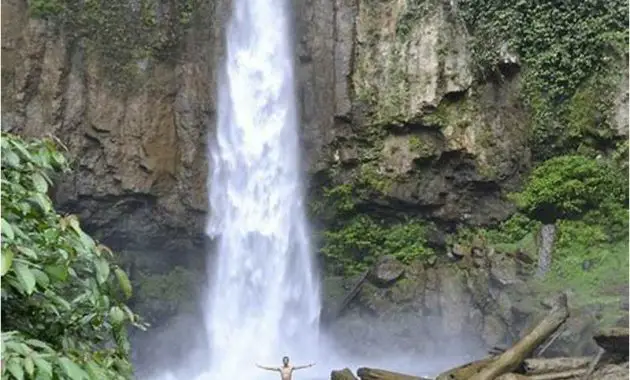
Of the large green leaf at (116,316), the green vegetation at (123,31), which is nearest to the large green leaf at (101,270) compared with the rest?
the large green leaf at (116,316)

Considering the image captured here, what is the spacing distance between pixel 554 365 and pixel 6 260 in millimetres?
6346

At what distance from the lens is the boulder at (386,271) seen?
1300 centimetres

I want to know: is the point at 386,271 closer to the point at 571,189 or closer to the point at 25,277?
the point at 571,189

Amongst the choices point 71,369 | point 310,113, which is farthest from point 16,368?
point 310,113

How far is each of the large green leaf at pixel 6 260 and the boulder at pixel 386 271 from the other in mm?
11469

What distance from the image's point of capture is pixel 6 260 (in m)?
1.78

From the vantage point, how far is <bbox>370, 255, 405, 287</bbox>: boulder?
13.0 meters

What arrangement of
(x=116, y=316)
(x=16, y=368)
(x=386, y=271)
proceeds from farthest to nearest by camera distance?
(x=386, y=271), (x=116, y=316), (x=16, y=368)

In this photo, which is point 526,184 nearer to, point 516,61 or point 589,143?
point 589,143

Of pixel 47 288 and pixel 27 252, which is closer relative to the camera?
pixel 27 252

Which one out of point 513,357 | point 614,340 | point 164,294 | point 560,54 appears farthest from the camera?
point 164,294

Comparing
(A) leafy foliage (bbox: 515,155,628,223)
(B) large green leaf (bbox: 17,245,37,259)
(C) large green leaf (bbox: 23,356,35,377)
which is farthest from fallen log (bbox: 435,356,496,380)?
(C) large green leaf (bbox: 23,356,35,377)

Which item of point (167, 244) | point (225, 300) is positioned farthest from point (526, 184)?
point (167, 244)

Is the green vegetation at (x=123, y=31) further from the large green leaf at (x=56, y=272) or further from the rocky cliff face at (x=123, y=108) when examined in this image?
the large green leaf at (x=56, y=272)
